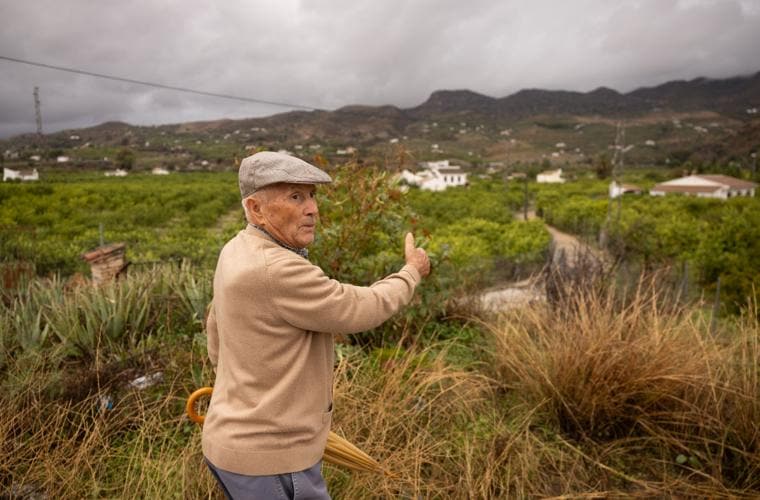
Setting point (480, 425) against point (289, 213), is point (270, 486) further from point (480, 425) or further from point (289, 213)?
point (480, 425)

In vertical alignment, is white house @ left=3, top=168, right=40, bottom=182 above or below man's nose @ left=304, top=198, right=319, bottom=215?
above

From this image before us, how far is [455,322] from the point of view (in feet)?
18.1

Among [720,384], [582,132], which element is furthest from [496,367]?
[582,132]

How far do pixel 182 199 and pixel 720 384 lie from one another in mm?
38266

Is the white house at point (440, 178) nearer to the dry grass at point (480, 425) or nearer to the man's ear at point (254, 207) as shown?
the dry grass at point (480, 425)

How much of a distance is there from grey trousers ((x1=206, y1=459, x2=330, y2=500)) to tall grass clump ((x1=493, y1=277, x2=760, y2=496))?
2.05 m

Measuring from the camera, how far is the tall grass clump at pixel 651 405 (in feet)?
9.41

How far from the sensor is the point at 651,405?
3.19 m

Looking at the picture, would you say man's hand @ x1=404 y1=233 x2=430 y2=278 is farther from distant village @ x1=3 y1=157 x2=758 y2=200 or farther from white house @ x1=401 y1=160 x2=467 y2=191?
white house @ x1=401 y1=160 x2=467 y2=191

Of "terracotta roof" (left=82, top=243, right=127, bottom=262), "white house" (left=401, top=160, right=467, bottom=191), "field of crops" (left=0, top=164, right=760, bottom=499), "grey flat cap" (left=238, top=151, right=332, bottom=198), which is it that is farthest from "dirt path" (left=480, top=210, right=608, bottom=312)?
"white house" (left=401, top=160, right=467, bottom=191)

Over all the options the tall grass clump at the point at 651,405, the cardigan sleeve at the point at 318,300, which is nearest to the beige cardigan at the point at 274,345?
the cardigan sleeve at the point at 318,300

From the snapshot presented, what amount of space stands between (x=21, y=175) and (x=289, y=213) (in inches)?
2244

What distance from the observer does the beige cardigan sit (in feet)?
4.45

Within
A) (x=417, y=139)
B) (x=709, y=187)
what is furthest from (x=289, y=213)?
(x=417, y=139)
